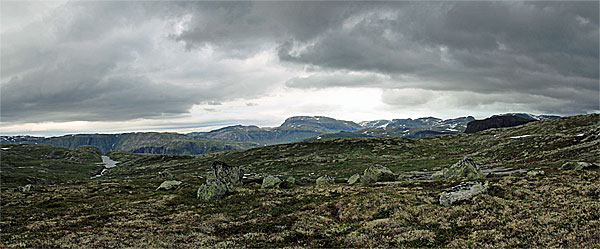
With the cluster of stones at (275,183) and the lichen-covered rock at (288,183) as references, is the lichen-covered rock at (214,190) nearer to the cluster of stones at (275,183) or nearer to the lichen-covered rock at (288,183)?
the cluster of stones at (275,183)

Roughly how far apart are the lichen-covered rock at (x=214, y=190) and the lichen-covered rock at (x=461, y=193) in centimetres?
3505

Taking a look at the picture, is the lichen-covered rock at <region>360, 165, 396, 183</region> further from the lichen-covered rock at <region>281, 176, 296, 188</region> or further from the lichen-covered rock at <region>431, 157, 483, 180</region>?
the lichen-covered rock at <region>281, 176, 296, 188</region>

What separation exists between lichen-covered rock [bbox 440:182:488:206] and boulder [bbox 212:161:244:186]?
37.3m

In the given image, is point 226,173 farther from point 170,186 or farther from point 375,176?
point 375,176

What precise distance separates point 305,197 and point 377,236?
22179mm

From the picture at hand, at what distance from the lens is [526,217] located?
931 inches

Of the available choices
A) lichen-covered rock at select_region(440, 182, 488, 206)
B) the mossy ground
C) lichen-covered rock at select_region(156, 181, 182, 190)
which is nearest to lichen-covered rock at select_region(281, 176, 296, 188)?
the mossy ground

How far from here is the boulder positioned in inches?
2167

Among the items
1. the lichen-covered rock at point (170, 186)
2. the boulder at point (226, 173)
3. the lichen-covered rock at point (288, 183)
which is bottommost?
the lichen-covered rock at point (170, 186)

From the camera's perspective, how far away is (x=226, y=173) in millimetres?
57594

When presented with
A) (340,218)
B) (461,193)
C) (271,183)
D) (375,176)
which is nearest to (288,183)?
(271,183)

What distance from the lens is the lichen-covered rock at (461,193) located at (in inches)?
1205

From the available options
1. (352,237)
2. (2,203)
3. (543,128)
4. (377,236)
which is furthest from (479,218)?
(543,128)

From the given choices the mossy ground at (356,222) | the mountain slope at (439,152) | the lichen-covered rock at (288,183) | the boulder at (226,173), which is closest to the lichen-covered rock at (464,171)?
the mossy ground at (356,222)
